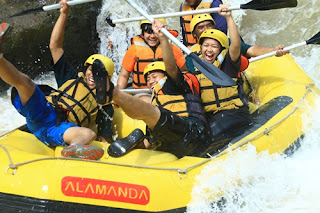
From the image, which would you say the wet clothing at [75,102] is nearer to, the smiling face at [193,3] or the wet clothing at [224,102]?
the wet clothing at [224,102]

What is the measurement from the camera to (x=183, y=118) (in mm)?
3408

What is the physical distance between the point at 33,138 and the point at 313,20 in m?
4.83

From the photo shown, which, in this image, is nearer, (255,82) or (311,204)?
(311,204)

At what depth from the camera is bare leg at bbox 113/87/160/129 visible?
291 centimetres

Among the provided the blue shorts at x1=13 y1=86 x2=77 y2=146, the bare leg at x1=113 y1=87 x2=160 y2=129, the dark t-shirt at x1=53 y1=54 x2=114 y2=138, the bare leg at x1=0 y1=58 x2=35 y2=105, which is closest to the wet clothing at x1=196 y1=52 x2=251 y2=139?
the bare leg at x1=113 y1=87 x2=160 y2=129

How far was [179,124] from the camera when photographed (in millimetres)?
3260

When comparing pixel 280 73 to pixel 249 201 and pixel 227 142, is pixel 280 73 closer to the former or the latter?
pixel 227 142

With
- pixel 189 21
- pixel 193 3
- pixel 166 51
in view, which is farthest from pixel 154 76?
pixel 193 3

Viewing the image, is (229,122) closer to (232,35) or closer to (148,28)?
(232,35)

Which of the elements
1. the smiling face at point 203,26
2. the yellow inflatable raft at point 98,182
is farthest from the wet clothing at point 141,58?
→ the yellow inflatable raft at point 98,182

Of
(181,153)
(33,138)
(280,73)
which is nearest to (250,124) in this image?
(181,153)

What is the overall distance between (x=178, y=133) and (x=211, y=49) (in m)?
0.84

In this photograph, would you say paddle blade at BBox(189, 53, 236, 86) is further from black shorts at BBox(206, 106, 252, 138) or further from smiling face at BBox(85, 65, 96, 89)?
smiling face at BBox(85, 65, 96, 89)

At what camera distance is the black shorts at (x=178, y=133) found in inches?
126
